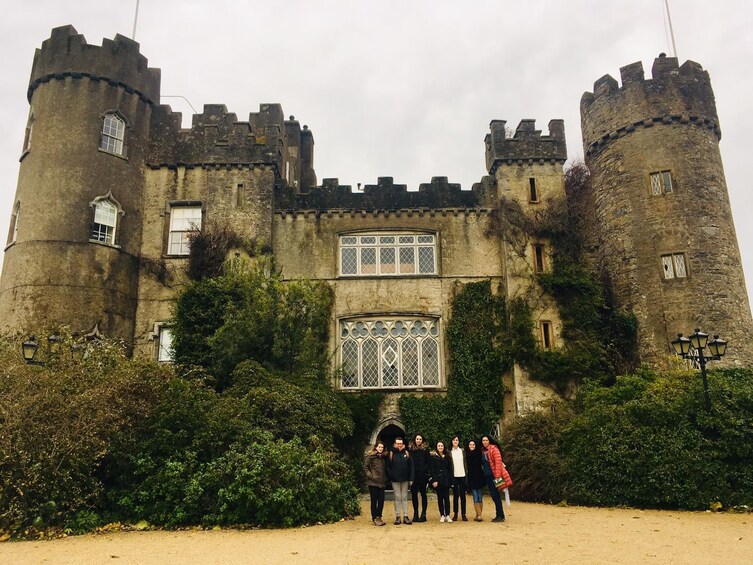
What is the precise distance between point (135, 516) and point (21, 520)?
190 centimetres

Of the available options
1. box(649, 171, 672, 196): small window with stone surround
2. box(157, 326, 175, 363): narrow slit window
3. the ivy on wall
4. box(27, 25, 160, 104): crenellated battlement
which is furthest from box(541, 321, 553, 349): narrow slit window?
box(27, 25, 160, 104): crenellated battlement

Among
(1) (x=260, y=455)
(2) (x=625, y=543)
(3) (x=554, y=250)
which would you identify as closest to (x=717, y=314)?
(3) (x=554, y=250)

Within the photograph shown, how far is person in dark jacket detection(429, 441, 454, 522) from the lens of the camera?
1188cm

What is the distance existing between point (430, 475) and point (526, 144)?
1519cm

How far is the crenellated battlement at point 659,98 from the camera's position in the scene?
23.5m

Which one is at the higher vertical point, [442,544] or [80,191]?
[80,191]

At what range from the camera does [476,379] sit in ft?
68.3

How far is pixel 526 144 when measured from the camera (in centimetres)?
2336

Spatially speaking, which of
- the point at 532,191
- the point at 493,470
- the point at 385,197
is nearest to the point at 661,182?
the point at 532,191

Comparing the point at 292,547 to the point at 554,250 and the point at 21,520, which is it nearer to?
the point at 21,520

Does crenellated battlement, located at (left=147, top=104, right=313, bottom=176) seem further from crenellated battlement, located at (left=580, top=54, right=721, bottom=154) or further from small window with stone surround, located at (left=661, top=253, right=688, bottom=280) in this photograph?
small window with stone surround, located at (left=661, top=253, right=688, bottom=280)

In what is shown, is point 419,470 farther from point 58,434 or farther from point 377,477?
point 58,434

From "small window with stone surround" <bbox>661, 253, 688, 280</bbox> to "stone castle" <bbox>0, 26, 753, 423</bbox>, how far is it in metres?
0.05

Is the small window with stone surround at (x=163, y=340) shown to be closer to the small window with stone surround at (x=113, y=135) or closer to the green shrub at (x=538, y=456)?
the small window with stone surround at (x=113, y=135)
